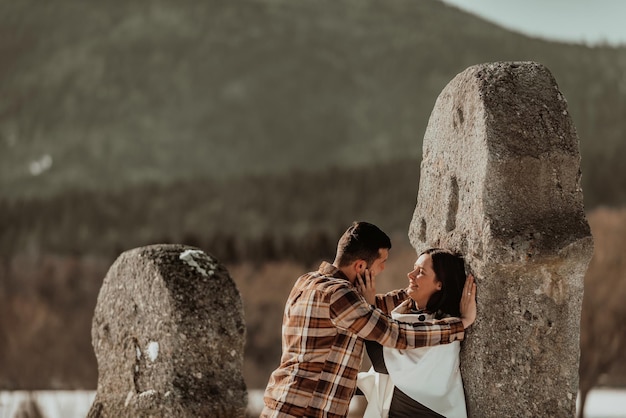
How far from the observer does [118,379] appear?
6371mm

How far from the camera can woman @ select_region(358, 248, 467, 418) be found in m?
4.21

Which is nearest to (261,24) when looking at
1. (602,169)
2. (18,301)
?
(602,169)

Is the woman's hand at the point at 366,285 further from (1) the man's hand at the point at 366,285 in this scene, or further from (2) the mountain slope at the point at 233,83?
(2) the mountain slope at the point at 233,83

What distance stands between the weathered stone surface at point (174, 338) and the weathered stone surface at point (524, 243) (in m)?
2.28

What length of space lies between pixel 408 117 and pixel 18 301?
82.9ft

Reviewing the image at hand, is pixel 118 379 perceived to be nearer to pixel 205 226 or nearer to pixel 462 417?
pixel 462 417

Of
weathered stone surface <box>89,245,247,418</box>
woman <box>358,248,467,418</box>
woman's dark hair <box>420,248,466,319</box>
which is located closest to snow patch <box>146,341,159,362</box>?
weathered stone surface <box>89,245,247,418</box>

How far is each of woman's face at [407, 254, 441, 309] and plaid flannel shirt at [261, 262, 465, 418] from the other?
0.17m

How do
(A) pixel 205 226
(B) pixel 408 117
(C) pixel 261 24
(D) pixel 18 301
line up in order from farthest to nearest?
(C) pixel 261 24
(B) pixel 408 117
(A) pixel 205 226
(D) pixel 18 301

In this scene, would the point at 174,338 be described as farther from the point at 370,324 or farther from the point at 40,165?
the point at 40,165

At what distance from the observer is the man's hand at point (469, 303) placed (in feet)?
13.9

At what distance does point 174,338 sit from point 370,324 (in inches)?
89.3

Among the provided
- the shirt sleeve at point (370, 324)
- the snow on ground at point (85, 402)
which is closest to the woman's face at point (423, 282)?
the shirt sleeve at point (370, 324)

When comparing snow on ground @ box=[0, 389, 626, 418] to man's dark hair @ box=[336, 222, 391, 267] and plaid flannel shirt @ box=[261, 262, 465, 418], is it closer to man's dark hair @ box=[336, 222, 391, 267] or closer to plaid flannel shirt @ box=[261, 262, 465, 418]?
plaid flannel shirt @ box=[261, 262, 465, 418]
